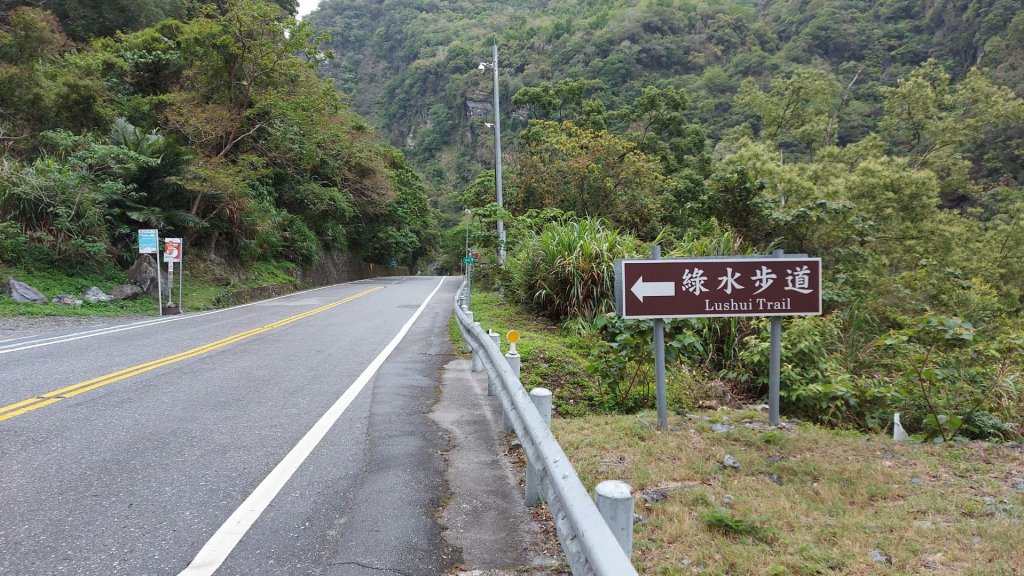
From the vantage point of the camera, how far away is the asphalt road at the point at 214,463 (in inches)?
119

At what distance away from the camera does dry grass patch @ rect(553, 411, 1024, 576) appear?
9.21ft

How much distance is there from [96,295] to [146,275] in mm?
1779

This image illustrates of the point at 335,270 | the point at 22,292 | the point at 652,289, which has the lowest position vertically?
the point at 22,292

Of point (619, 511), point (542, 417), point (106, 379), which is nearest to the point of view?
point (619, 511)

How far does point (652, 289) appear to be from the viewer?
195 inches

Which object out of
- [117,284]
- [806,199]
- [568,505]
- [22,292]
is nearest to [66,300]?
[22,292]

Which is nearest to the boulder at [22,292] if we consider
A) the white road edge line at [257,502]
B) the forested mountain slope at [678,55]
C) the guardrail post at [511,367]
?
the white road edge line at [257,502]

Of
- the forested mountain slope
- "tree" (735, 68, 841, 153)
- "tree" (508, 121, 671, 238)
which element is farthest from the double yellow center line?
the forested mountain slope

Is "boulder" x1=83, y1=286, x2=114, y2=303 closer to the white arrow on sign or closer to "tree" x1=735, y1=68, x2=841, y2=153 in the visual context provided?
the white arrow on sign

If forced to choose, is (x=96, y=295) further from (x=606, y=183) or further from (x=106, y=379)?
(x=606, y=183)

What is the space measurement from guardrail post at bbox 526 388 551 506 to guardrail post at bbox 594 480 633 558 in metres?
1.40

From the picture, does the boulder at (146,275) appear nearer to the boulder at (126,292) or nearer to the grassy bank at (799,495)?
the boulder at (126,292)

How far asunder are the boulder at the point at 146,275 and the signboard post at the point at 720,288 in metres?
16.9

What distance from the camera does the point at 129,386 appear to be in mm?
6695
